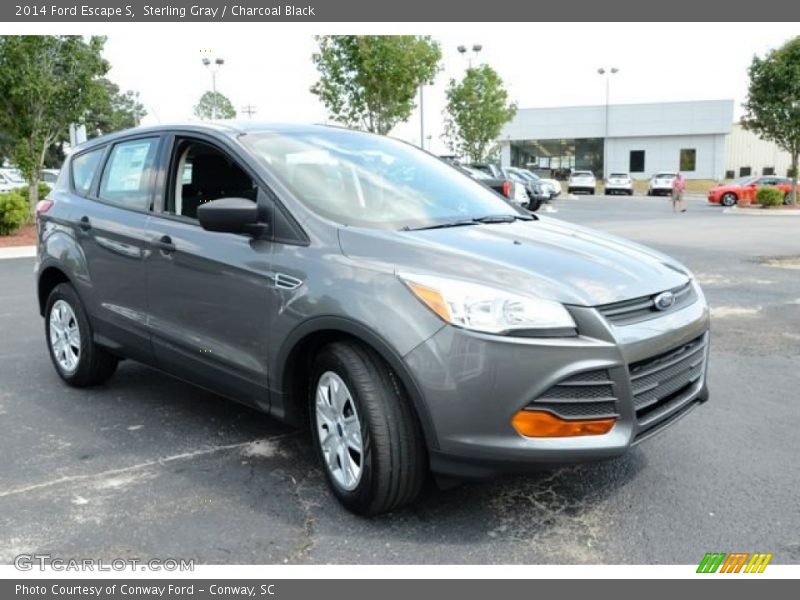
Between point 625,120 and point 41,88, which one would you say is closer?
point 41,88

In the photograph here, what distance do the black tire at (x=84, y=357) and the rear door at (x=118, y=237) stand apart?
0.43 ft

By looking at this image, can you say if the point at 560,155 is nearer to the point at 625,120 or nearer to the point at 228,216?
the point at 625,120

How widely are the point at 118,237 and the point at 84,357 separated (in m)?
1.01

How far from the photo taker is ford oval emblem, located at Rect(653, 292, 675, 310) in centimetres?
330

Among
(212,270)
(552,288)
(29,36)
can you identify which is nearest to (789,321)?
(552,288)

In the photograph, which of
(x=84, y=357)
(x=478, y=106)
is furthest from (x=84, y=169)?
(x=478, y=106)

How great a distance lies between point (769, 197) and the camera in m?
27.5

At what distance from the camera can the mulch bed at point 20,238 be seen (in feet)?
50.2

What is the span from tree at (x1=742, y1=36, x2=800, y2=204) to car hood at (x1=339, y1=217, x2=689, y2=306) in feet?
88.6

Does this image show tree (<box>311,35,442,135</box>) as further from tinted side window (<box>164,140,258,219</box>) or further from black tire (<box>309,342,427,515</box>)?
black tire (<box>309,342,427,515</box>)

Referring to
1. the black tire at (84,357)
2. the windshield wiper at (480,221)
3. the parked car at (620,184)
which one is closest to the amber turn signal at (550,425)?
the windshield wiper at (480,221)

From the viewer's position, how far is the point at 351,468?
3.36m

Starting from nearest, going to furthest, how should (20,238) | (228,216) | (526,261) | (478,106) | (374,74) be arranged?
(526,261), (228,216), (20,238), (374,74), (478,106)

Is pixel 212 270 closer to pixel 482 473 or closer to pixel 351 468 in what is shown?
pixel 351 468
